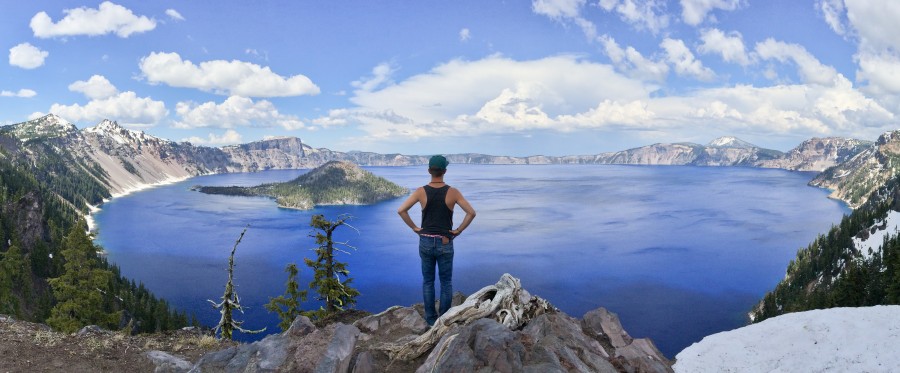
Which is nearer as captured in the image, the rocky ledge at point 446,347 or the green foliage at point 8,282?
the rocky ledge at point 446,347

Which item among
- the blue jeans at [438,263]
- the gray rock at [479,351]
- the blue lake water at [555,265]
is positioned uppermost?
the blue jeans at [438,263]

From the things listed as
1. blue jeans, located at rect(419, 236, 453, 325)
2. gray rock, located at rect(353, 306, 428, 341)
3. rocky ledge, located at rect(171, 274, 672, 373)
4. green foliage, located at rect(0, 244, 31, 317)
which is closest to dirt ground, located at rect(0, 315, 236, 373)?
rocky ledge, located at rect(171, 274, 672, 373)

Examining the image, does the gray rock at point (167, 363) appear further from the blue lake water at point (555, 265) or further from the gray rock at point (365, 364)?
the blue lake water at point (555, 265)

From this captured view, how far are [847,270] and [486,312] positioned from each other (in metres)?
131

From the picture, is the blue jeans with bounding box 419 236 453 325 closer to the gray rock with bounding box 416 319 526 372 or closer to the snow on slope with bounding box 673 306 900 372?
the gray rock with bounding box 416 319 526 372

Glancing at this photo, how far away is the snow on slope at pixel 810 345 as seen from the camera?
23.5 m

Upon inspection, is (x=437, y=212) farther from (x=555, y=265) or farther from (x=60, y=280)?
(x=555, y=265)

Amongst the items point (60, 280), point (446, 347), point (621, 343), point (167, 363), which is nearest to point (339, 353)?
point (446, 347)

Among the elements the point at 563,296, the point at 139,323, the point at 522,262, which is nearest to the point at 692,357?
the point at 563,296

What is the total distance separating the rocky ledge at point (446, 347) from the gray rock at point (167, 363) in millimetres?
24

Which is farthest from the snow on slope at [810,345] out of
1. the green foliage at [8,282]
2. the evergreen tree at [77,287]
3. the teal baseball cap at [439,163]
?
the green foliage at [8,282]

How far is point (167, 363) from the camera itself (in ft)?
41.8

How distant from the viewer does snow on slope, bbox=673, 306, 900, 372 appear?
23.5m

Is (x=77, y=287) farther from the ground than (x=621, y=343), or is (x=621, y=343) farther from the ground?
(x=621, y=343)
